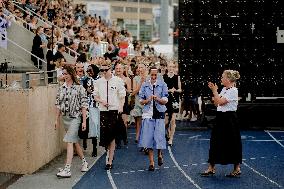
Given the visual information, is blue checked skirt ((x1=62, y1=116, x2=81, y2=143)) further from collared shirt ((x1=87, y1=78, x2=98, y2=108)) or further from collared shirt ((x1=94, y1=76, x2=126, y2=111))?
collared shirt ((x1=87, y1=78, x2=98, y2=108))

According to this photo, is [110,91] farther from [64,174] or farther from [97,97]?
[64,174]

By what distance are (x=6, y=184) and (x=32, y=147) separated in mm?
1252

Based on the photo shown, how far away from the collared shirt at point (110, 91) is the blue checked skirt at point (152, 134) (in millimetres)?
669

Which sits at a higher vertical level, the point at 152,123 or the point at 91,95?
the point at 91,95

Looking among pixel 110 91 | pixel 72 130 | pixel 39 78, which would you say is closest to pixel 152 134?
pixel 110 91

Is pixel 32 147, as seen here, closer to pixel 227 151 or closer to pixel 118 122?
pixel 118 122

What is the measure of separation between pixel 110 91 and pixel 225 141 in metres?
2.42

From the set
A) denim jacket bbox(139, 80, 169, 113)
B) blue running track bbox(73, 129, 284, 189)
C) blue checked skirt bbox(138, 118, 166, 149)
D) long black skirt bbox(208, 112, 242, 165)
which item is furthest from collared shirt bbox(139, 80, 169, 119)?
long black skirt bbox(208, 112, 242, 165)

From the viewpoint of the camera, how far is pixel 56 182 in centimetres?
1178

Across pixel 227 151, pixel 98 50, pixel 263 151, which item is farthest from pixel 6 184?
pixel 98 50

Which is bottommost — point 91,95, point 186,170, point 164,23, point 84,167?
point 186,170

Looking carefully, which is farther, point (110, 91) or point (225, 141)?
→ point (110, 91)

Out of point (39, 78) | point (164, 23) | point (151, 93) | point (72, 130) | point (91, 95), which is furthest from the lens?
point (164, 23)

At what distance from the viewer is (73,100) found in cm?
1246
